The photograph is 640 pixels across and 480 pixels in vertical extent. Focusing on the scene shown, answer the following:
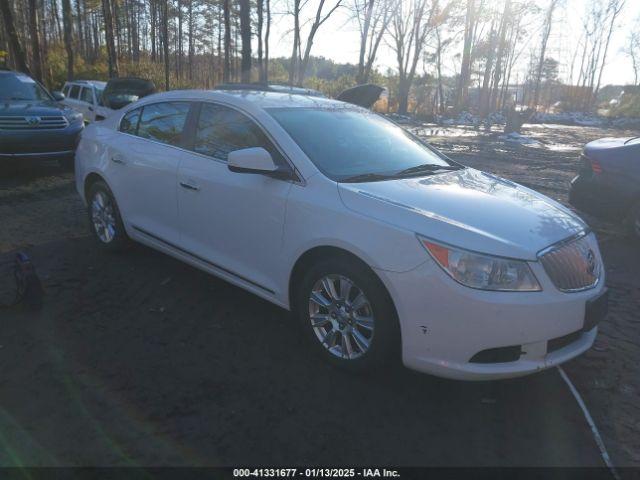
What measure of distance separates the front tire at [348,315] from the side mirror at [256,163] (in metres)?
0.69

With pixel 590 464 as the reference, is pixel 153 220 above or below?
above

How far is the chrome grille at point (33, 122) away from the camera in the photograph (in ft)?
28.4

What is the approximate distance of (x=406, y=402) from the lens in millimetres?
3053

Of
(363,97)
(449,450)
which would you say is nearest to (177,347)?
(449,450)

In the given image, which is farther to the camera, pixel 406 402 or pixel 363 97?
pixel 363 97

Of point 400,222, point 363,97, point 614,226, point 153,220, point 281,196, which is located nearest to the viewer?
point 400,222

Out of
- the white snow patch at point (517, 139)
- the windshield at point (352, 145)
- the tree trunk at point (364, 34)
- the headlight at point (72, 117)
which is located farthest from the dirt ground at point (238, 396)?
the tree trunk at point (364, 34)

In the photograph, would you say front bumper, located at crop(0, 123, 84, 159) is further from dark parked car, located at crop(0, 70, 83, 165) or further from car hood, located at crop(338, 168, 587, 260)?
car hood, located at crop(338, 168, 587, 260)

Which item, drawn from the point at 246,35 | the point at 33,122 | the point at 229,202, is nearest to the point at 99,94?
the point at 246,35

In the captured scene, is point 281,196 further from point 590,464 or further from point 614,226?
point 614,226

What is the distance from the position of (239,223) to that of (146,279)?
1372 millimetres

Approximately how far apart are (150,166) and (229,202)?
3.63ft

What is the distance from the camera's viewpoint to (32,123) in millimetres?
8938

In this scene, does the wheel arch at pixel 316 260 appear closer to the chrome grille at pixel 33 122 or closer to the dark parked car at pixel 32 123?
the dark parked car at pixel 32 123
